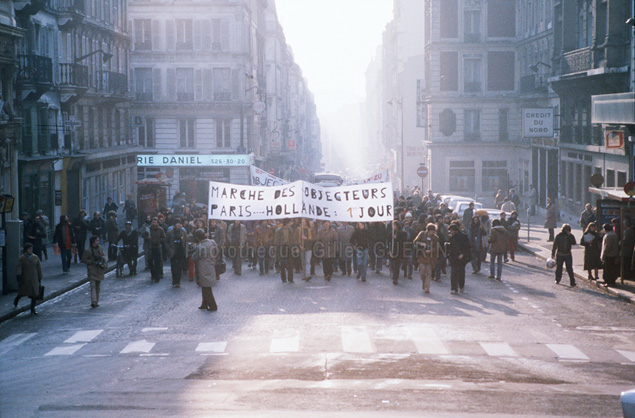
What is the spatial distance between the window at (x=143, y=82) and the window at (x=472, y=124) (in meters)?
22.2

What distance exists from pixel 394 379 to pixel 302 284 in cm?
1160

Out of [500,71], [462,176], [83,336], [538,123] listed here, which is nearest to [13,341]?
[83,336]

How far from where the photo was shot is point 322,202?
83.6 ft

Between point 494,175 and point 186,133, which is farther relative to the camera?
point 494,175

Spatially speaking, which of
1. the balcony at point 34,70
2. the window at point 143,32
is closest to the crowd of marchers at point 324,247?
the balcony at point 34,70

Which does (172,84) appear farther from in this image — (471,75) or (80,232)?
(80,232)

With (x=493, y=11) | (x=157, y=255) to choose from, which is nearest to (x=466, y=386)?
(x=157, y=255)

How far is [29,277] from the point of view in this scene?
67.9 feet

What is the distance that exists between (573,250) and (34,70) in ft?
67.6

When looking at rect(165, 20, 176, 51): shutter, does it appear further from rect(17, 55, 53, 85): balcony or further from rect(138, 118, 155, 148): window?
rect(17, 55, 53, 85): balcony

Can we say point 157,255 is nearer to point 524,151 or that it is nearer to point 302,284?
point 302,284

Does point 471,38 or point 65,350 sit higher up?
point 471,38

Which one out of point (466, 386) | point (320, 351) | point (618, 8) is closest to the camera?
point (466, 386)

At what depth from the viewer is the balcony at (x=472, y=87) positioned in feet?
228
